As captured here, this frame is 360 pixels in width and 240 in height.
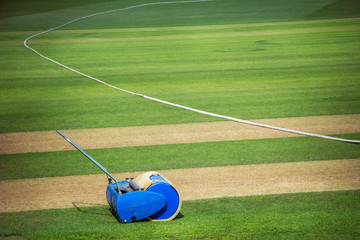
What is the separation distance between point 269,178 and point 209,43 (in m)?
14.4

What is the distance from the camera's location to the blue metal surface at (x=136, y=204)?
245 inches

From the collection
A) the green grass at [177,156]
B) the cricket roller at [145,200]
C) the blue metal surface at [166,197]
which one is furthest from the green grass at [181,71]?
the blue metal surface at [166,197]

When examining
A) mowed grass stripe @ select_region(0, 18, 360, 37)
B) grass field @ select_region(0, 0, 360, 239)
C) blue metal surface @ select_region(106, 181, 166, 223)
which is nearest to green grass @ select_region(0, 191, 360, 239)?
grass field @ select_region(0, 0, 360, 239)

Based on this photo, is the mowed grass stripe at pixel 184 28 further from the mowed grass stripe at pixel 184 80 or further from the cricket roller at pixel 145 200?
the cricket roller at pixel 145 200

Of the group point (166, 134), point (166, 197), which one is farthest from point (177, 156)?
point (166, 197)

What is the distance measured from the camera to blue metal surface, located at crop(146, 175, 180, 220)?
6387 millimetres

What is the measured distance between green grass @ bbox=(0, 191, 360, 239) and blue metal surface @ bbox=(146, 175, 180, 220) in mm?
122

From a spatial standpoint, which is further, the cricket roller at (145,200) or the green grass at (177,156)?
the green grass at (177,156)

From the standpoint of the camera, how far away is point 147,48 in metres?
21.0

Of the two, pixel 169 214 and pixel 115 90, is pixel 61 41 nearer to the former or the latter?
pixel 115 90

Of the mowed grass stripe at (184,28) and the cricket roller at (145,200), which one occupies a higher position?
the mowed grass stripe at (184,28)

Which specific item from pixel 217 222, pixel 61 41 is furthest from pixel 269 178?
pixel 61 41

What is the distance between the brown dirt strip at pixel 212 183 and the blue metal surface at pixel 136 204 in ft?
3.06

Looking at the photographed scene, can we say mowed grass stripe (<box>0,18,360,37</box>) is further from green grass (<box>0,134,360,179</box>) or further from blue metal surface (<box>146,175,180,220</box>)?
blue metal surface (<box>146,175,180,220</box>)
